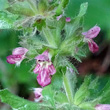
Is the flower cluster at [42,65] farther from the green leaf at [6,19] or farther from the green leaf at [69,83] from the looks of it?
the green leaf at [69,83]

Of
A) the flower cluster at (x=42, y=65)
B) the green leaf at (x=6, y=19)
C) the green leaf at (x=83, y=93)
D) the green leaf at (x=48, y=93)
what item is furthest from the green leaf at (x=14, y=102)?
the green leaf at (x=6, y=19)

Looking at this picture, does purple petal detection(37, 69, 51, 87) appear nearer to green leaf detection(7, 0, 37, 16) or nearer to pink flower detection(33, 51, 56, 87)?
pink flower detection(33, 51, 56, 87)

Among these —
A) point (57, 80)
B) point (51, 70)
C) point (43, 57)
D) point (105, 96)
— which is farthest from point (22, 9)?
point (105, 96)

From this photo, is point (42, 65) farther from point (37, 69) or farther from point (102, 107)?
point (102, 107)

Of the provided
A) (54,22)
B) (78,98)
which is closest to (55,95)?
(78,98)

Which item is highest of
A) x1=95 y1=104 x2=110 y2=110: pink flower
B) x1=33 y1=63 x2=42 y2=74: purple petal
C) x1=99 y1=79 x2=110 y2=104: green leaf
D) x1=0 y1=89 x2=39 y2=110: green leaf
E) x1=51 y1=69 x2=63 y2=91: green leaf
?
x1=33 y1=63 x2=42 y2=74: purple petal

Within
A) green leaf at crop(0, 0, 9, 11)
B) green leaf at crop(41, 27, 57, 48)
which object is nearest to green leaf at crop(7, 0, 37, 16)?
green leaf at crop(0, 0, 9, 11)

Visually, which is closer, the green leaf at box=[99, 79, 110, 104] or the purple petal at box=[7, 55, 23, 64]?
the purple petal at box=[7, 55, 23, 64]
